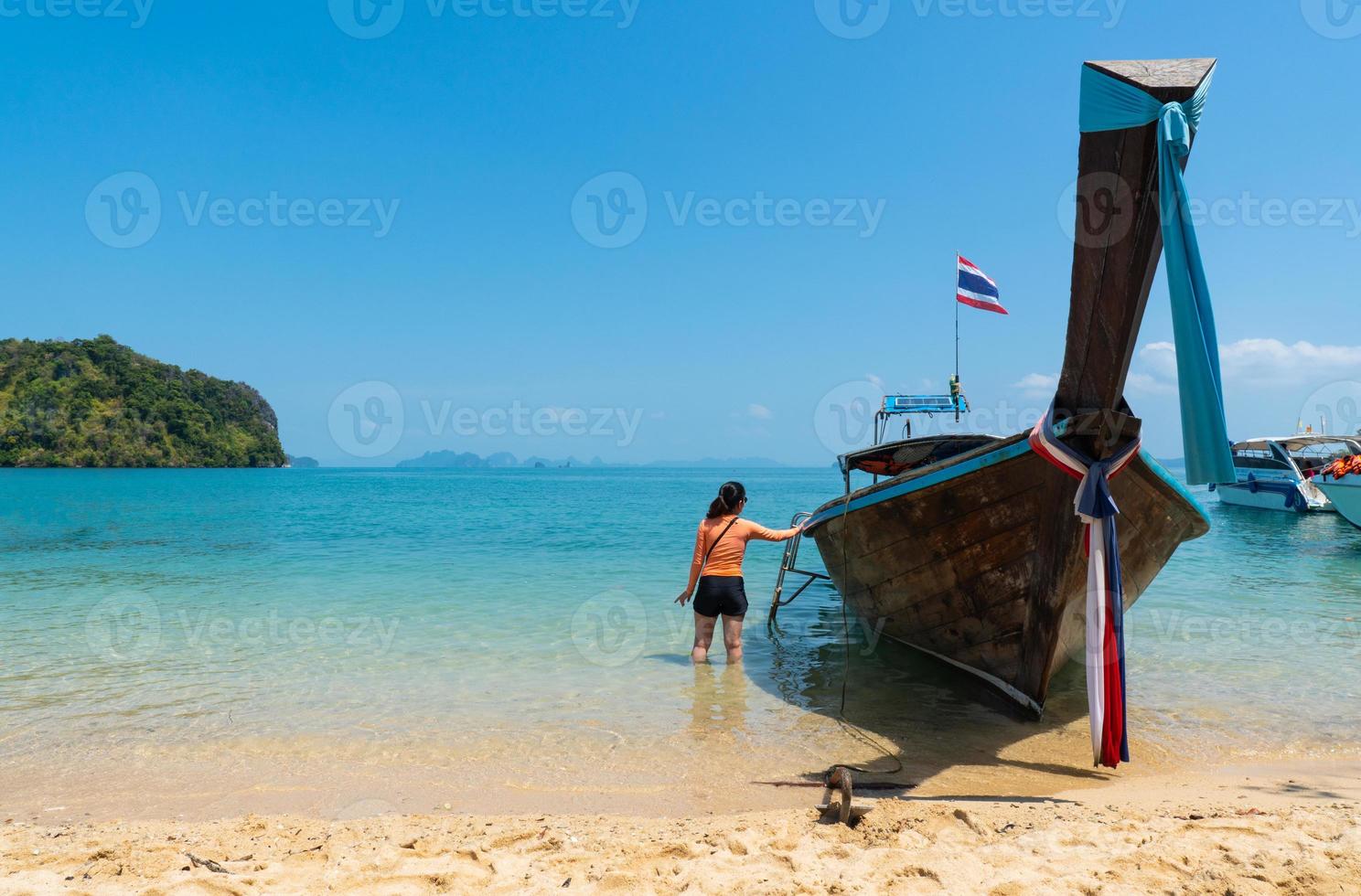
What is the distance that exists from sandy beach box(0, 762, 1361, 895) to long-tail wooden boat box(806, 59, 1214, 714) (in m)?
1.64

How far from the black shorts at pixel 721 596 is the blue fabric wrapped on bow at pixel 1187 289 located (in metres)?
3.97

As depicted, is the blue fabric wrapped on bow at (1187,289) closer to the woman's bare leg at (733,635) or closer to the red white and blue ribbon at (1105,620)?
the red white and blue ribbon at (1105,620)

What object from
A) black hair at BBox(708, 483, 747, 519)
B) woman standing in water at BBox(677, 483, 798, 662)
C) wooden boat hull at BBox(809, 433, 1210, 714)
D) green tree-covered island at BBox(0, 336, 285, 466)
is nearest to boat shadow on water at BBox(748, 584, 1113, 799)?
wooden boat hull at BBox(809, 433, 1210, 714)

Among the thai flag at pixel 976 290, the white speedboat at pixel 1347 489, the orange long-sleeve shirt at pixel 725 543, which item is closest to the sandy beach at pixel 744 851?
the orange long-sleeve shirt at pixel 725 543

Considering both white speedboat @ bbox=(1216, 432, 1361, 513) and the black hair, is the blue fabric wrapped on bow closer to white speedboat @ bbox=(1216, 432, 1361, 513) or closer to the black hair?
the black hair

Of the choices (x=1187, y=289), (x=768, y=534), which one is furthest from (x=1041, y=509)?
(x=768, y=534)

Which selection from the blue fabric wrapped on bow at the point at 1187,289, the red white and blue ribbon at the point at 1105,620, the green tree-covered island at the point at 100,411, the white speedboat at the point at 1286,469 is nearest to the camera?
the blue fabric wrapped on bow at the point at 1187,289

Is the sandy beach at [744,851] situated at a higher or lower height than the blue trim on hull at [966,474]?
lower

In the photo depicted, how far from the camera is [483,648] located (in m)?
8.48

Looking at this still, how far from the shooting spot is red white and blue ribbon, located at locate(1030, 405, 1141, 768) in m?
4.08

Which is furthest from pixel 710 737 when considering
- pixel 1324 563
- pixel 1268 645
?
pixel 1324 563

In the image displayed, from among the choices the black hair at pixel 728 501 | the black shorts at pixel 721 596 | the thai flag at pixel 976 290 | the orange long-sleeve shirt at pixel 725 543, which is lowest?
the black shorts at pixel 721 596

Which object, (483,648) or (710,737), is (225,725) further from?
(710,737)

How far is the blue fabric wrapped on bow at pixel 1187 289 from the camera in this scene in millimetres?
3355
